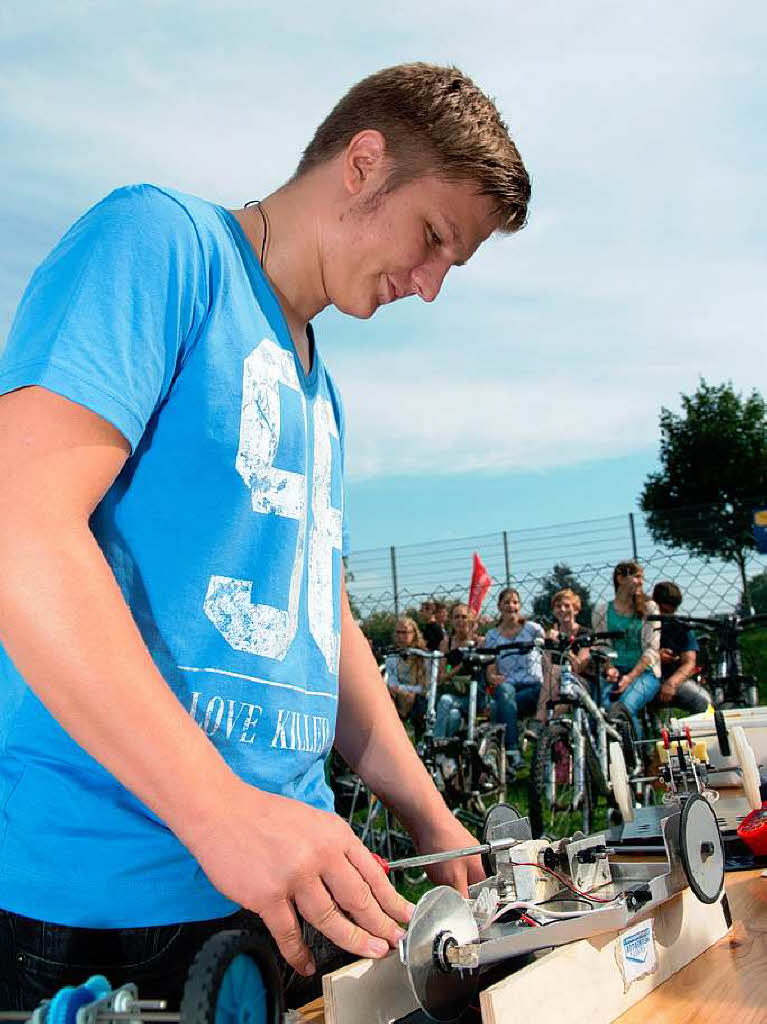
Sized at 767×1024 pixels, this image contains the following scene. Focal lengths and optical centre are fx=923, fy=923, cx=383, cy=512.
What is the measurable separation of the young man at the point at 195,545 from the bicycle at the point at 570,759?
13.4 feet

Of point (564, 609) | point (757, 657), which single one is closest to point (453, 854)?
point (564, 609)

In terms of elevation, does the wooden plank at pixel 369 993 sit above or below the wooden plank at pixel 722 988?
above

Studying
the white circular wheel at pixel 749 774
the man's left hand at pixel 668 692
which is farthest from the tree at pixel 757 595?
the white circular wheel at pixel 749 774

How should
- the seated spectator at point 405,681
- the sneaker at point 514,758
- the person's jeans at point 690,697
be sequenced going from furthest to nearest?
the seated spectator at point 405,681 < the sneaker at point 514,758 < the person's jeans at point 690,697

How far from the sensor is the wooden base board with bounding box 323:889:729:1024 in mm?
855

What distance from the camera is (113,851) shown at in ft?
2.91

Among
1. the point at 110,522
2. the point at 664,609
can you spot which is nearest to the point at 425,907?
the point at 110,522

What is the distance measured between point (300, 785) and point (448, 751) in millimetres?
5192

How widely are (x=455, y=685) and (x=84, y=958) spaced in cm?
774

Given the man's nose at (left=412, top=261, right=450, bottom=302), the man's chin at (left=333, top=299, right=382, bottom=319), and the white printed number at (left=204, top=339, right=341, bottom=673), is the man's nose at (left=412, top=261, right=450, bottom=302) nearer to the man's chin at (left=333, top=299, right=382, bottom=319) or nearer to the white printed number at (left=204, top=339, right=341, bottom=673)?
the man's chin at (left=333, top=299, right=382, bottom=319)

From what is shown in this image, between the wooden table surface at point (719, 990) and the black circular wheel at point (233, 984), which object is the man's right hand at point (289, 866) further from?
the wooden table surface at point (719, 990)

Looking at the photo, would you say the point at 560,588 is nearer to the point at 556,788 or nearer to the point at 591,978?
the point at 556,788

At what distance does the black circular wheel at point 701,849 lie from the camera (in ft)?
4.07

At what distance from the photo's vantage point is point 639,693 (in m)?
6.68
